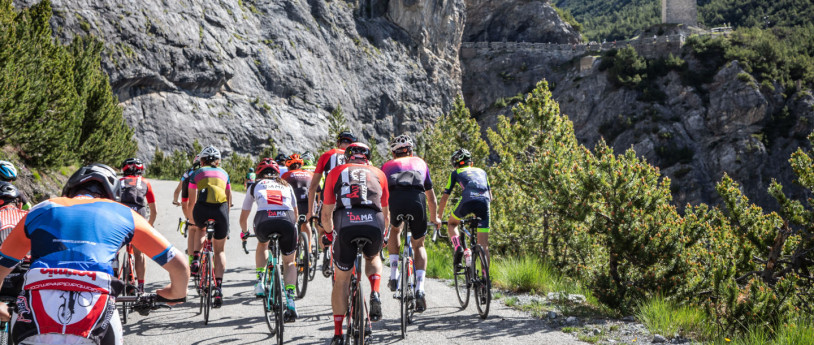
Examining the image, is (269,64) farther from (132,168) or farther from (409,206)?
(409,206)

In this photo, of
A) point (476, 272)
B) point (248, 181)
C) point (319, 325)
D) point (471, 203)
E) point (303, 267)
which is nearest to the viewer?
point (319, 325)

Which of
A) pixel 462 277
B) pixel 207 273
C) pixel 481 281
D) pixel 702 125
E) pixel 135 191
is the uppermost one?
pixel 702 125

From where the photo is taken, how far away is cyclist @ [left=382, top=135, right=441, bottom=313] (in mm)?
6676

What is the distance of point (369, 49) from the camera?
81250mm

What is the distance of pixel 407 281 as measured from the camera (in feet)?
21.6

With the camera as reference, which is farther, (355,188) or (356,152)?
(356,152)

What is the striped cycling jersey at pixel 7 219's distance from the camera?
481 centimetres

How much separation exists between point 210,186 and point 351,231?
10.1 ft

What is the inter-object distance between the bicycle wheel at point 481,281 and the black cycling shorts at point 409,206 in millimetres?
988

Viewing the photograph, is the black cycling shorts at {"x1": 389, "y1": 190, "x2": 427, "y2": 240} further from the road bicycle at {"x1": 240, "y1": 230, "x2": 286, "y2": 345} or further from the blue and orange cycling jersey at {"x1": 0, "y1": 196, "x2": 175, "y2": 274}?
the blue and orange cycling jersey at {"x1": 0, "y1": 196, "x2": 175, "y2": 274}

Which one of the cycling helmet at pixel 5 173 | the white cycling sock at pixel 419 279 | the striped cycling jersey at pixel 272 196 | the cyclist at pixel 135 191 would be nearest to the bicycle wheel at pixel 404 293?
the white cycling sock at pixel 419 279

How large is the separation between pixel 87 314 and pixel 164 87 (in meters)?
63.0

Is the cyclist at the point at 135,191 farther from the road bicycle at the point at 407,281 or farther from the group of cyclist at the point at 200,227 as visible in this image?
the road bicycle at the point at 407,281

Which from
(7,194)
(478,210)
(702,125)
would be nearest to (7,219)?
(7,194)
